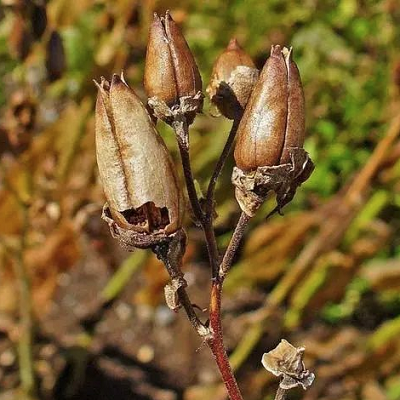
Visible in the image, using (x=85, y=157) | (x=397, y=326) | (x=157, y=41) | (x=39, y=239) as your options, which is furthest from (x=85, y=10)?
(x=157, y=41)

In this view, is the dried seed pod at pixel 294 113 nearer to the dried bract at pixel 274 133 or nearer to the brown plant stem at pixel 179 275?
the dried bract at pixel 274 133

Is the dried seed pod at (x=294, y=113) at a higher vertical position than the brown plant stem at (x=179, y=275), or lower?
higher

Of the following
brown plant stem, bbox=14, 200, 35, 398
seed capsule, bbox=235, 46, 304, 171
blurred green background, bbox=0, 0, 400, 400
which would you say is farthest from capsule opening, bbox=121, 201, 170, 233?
brown plant stem, bbox=14, 200, 35, 398

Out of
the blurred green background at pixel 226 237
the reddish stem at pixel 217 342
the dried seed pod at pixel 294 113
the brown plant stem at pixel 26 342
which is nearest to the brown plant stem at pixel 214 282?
the reddish stem at pixel 217 342

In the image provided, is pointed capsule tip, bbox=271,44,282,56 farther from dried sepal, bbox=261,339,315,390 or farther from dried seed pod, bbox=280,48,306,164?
dried sepal, bbox=261,339,315,390

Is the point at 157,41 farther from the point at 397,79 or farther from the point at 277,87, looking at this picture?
the point at 397,79

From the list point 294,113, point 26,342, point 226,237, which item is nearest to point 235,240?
point 294,113
